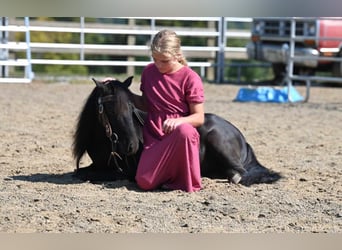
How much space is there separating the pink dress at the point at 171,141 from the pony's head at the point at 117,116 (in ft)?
0.44

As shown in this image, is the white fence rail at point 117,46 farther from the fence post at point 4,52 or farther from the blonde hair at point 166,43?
the blonde hair at point 166,43

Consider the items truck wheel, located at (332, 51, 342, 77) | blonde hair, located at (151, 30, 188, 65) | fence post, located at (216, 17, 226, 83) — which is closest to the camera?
blonde hair, located at (151, 30, 188, 65)

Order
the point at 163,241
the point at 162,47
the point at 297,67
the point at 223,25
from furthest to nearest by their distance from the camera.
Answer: the point at 223,25
the point at 297,67
the point at 162,47
the point at 163,241

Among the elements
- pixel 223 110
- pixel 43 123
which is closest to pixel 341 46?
pixel 223 110

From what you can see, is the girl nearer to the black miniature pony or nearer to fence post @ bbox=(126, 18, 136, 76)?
the black miniature pony

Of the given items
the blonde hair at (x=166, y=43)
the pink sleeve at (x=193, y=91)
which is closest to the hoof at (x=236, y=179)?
the pink sleeve at (x=193, y=91)

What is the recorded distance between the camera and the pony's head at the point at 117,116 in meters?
3.88

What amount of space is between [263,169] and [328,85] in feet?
31.0

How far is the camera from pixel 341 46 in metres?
12.1

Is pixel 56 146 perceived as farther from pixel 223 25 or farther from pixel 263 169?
pixel 223 25

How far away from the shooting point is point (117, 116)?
3.89 m

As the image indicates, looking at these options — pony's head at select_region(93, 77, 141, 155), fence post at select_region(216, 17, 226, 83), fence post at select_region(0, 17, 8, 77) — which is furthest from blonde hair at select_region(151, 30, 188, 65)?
fence post at select_region(216, 17, 226, 83)

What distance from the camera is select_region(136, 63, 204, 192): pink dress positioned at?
3.91 meters

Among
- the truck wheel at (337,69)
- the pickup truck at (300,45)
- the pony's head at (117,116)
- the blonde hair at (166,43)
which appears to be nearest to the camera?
the blonde hair at (166,43)
